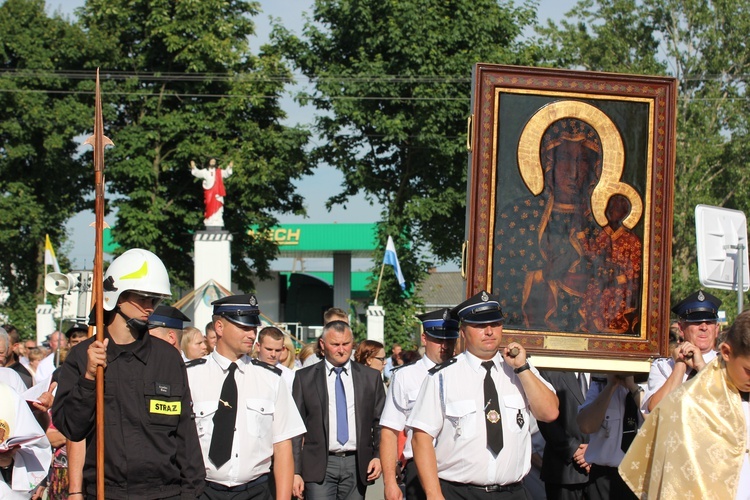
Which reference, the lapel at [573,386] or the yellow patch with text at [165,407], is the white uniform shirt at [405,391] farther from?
the yellow patch with text at [165,407]

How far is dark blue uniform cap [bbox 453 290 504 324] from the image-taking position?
265 inches

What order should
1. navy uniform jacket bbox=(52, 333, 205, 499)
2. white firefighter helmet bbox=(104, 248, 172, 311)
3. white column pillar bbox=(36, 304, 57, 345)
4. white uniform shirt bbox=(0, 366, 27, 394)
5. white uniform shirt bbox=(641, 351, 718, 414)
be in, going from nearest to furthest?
1. navy uniform jacket bbox=(52, 333, 205, 499)
2. white firefighter helmet bbox=(104, 248, 172, 311)
3. white uniform shirt bbox=(641, 351, 718, 414)
4. white uniform shirt bbox=(0, 366, 27, 394)
5. white column pillar bbox=(36, 304, 57, 345)

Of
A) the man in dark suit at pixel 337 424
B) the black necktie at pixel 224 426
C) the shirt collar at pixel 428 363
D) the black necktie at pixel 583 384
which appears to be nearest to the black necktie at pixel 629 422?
the black necktie at pixel 583 384

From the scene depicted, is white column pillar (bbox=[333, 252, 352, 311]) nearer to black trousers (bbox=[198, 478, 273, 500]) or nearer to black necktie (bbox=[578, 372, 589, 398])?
black necktie (bbox=[578, 372, 589, 398])

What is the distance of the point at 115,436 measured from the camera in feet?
18.9

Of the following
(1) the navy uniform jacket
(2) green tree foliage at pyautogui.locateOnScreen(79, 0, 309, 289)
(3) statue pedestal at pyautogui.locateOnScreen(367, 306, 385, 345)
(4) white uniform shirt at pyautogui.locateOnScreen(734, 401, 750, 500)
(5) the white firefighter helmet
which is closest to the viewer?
(4) white uniform shirt at pyautogui.locateOnScreen(734, 401, 750, 500)

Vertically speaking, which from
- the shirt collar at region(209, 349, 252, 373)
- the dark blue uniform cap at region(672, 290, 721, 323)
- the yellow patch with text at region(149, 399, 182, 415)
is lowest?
the yellow patch with text at region(149, 399, 182, 415)

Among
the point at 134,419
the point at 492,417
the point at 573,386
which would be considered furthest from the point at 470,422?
the point at 573,386

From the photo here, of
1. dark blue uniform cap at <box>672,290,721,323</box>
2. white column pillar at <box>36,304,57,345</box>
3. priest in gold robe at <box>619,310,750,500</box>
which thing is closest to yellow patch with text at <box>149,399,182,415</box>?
priest in gold robe at <box>619,310,750,500</box>

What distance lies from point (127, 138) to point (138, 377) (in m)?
32.8

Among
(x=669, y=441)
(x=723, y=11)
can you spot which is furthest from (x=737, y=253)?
(x=723, y=11)

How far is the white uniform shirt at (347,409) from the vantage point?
919 cm

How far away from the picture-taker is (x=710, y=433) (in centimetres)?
454

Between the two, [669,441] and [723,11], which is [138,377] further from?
Result: [723,11]
